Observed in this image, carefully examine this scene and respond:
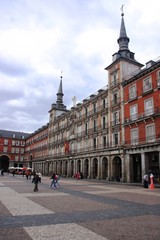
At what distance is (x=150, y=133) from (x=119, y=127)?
20.8 feet

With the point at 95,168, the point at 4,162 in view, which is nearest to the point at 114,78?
the point at 95,168

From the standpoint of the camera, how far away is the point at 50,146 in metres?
60.5

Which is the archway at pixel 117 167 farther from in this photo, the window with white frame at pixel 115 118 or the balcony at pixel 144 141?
the window with white frame at pixel 115 118

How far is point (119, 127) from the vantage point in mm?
32438

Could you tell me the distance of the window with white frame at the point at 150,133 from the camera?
86.2 feet

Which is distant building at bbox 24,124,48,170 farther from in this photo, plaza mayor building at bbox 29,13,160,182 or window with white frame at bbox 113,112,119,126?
window with white frame at bbox 113,112,119,126

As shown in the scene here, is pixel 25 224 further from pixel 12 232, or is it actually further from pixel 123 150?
pixel 123 150

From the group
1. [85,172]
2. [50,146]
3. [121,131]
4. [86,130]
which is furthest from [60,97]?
[121,131]

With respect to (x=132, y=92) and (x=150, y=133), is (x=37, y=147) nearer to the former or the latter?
(x=132, y=92)

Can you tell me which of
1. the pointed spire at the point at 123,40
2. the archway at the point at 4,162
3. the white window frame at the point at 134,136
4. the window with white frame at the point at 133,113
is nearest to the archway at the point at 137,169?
the white window frame at the point at 134,136

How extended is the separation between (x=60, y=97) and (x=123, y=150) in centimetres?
3786

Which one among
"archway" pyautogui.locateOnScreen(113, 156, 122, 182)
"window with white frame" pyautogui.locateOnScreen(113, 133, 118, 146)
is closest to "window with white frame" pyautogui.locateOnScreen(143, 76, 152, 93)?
"window with white frame" pyautogui.locateOnScreen(113, 133, 118, 146)

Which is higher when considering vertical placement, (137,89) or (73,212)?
(137,89)

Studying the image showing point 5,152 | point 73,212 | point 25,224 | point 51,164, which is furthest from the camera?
point 5,152
